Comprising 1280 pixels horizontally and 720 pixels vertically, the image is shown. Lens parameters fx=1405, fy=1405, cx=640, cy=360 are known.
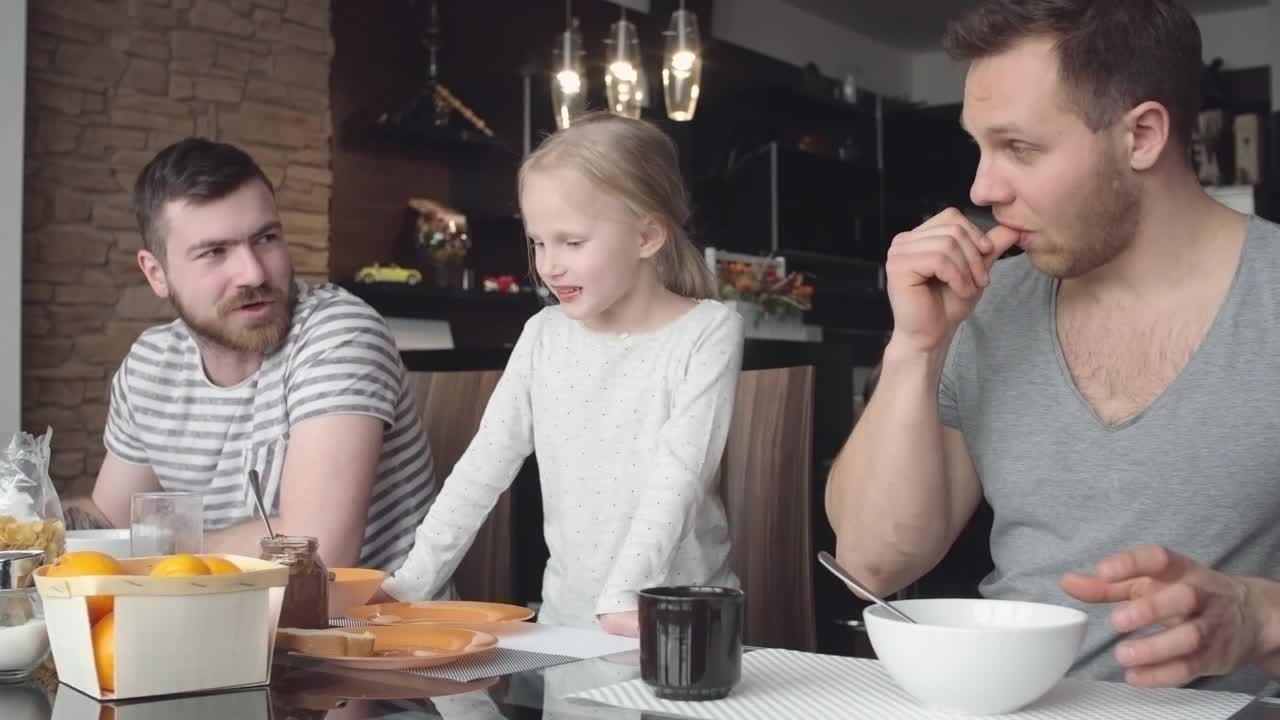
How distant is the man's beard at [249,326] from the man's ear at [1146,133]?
1.21 metres

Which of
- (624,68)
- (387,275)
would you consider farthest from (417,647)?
(387,275)

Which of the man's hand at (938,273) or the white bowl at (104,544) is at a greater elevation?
the man's hand at (938,273)

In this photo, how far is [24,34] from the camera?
4527 mm

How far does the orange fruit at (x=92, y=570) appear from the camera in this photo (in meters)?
0.99

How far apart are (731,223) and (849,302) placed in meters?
0.80

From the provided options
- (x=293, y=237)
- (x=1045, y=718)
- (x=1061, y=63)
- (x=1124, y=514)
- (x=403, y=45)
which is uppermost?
(x=403, y=45)

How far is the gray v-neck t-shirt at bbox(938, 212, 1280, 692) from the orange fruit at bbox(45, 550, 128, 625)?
85 centimetres

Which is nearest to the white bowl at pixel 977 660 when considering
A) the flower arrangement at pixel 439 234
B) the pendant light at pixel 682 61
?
the pendant light at pixel 682 61

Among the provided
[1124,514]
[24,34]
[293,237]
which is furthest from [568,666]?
[293,237]

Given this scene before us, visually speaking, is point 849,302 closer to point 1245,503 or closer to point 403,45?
point 403,45

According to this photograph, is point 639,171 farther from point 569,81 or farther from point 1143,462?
point 569,81

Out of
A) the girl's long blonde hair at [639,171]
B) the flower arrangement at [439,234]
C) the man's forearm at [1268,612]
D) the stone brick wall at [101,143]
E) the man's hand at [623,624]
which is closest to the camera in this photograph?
the man's forearm at [1268,612]

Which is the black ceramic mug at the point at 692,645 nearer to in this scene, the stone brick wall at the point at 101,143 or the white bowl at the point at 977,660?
the white bowl at the point at 977,660

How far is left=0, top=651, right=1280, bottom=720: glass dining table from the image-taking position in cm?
90
